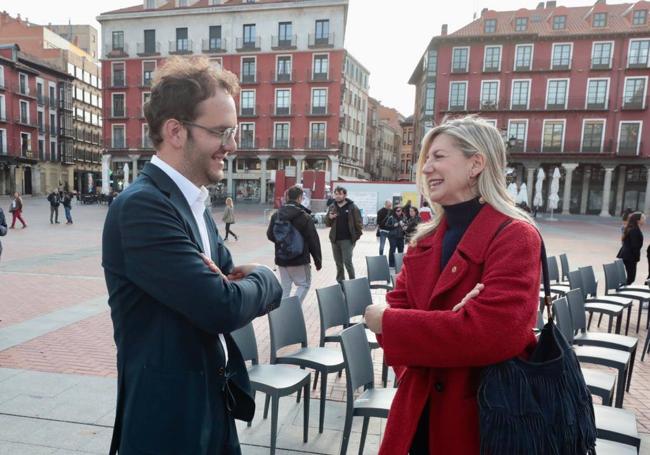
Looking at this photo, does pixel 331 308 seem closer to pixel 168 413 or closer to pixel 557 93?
pixel 168 413

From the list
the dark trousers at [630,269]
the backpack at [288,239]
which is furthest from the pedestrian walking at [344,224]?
the dark trousers at [630,269]

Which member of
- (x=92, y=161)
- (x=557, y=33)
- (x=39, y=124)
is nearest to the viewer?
(x=557, y=33)

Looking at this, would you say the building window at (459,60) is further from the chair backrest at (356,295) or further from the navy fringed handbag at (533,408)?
the navy fringed handbag at (533,408)

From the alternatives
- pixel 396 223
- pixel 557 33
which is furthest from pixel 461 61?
pixel 396 223

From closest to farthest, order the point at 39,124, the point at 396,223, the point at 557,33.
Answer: the point at 396,223
the point at 557,33
the point at 39,124

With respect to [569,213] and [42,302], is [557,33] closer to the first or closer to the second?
[569,213]

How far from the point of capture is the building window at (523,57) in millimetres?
37094

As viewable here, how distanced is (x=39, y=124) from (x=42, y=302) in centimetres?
4717

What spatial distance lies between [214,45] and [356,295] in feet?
133

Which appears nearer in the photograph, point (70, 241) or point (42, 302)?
point (42, 302)

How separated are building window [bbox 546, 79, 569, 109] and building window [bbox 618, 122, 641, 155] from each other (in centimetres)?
481

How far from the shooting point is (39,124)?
4512 centimetres

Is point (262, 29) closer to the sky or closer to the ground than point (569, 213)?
closer to the sky

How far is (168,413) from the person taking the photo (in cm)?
133
